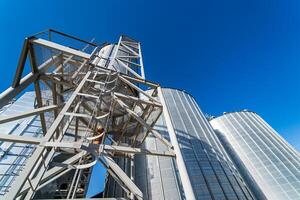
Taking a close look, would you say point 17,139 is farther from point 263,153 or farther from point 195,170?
point 263,153

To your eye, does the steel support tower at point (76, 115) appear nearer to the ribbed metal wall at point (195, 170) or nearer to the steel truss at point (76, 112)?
the steel truss at point (76, 112)

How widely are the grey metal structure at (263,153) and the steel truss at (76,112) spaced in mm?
6308

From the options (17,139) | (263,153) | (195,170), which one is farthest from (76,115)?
(263,153)

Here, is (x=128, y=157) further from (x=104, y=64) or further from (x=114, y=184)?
(x=104, y=64)

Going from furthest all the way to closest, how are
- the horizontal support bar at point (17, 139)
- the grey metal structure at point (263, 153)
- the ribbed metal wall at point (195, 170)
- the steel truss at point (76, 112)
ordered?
the grey metal structure at point (263, 153)
the ribbed metal wall at point (195, 170)
the steel truss at point (76, 112)
the horizontal support bar at point (17, 139)

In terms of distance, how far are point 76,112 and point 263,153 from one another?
31.6 ft

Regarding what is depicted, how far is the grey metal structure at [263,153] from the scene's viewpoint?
7699mm

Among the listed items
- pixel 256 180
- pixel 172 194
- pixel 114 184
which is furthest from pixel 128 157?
pixel 256 180

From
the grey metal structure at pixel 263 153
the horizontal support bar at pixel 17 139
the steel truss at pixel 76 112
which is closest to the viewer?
the horizontal support bar at pixel 17 139

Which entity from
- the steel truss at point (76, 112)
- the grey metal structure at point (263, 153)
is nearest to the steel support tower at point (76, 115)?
the steel truss at point (76, 112)

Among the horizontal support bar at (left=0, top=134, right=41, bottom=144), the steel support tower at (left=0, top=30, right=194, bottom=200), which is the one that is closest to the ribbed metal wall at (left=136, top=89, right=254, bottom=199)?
the steel support tower at (left=0, top=30, right=194, bottom=200)

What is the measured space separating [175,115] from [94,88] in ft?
16.4

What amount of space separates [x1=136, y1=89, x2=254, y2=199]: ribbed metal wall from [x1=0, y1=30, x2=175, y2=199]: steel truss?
84 centimetres

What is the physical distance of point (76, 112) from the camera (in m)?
5.09
